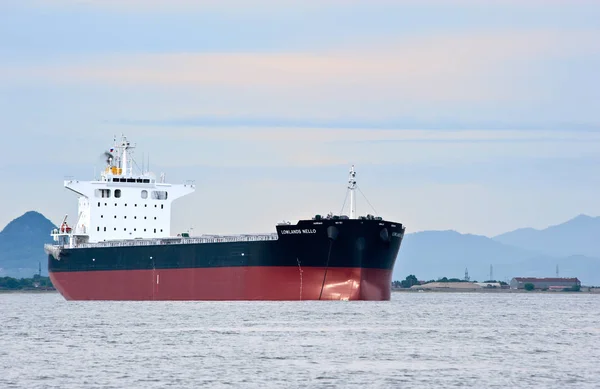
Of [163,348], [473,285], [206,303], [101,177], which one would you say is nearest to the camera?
[163,348]

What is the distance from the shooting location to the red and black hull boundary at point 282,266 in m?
61.8

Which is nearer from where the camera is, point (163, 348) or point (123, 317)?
point (163, 348)

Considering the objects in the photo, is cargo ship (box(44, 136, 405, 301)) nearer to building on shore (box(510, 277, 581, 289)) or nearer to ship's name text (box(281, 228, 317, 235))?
ship's name text (box(281, 228, 317, 235))

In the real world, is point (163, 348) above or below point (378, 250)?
below

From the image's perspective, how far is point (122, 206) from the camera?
258 ft

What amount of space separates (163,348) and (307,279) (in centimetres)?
2343

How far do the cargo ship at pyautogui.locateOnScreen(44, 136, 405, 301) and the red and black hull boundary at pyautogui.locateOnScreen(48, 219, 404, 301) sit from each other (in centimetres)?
5

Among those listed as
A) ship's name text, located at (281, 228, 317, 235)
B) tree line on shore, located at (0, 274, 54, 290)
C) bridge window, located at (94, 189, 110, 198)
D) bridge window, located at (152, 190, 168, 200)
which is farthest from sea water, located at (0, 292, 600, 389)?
tree line on shore, located at (0, 274, 54, 290)

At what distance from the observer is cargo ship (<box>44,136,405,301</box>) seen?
62.1 m

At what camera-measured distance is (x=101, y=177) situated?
262ft

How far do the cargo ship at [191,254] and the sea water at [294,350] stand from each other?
4.33 metres

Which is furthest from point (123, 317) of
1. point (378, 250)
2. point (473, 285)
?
point (473, 285)

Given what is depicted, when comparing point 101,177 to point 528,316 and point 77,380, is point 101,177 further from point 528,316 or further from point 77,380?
point 77,380

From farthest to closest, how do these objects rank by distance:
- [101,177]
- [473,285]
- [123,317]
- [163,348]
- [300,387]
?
[473,285] < [101,177] < [123,317] < [163,348] < [300,387]
